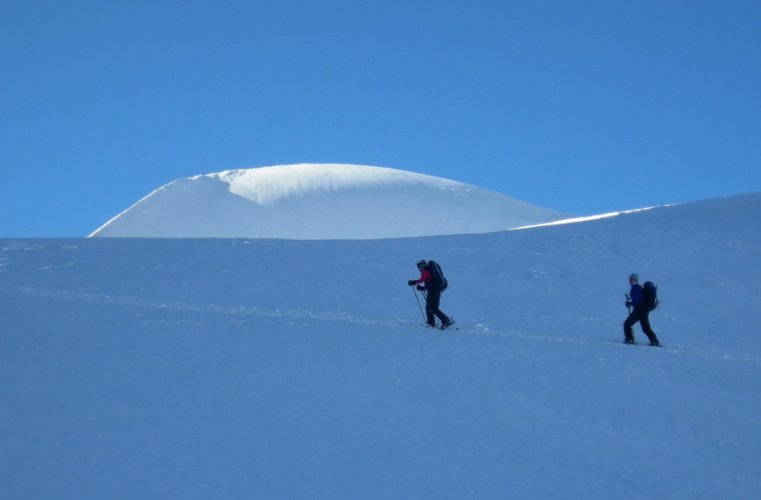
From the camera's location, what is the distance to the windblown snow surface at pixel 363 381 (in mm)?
6246

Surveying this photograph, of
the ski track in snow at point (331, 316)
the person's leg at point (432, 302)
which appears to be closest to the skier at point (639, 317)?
the ski track in snow at point (331, 316)

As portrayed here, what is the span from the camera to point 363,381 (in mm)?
8523

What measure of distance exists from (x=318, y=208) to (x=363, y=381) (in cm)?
3945

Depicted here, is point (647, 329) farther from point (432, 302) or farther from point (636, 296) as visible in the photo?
point (432, 302)

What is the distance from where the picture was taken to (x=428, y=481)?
20.2 feet

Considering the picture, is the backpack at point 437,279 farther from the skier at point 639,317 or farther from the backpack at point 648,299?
the backpack at point 648,299

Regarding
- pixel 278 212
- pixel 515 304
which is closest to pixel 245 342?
pixel 515 304

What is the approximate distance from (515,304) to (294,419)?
6974mm

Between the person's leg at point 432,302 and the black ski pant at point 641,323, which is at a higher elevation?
the person's leg at point 432,302

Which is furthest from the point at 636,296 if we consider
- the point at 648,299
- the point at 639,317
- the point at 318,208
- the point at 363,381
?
the point at 318,208

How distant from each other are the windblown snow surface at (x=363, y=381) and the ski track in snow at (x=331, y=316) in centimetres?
6

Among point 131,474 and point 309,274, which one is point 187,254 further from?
point 131,474

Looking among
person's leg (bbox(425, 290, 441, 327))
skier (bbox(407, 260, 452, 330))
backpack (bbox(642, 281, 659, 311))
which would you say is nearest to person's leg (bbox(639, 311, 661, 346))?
backpack (bbox(642, 281, 659, 311))

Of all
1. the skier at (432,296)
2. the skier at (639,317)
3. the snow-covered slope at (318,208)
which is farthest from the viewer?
the snow-covered slope at (318,208)
